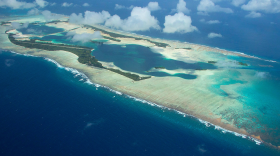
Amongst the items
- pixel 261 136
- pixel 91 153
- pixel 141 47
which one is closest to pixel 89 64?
pixel 141 47

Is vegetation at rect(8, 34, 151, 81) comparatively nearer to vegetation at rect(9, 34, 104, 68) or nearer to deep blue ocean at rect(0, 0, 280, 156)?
vegetation at rect(9, 34, 104, 68)

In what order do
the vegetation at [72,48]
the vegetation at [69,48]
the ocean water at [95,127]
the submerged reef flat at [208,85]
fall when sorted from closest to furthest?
the ocean water at [95,127] < the submerged reef flat at [208,85] < the vegetation at [72,48] < the vegetation at [69,48]

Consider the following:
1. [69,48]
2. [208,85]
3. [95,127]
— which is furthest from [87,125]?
[69,48]

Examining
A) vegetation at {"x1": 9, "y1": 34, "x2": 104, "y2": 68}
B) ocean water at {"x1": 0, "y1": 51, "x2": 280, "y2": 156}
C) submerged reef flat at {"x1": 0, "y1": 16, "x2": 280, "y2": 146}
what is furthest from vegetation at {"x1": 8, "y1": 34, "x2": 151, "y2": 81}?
ocean water at {"x1": 0, "y1": 51, "x2": 280, "y2": 156}

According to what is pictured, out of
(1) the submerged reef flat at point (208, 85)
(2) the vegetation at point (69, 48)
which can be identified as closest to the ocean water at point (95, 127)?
(1) the submerged reef flat at point (208, 85)

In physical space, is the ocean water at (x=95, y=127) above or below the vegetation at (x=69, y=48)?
below

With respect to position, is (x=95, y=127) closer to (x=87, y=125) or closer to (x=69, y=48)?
(x=87, y=125)

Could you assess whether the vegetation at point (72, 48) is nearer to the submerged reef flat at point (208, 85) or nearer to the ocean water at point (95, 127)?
the submerged reef flat at point (208, 85)
